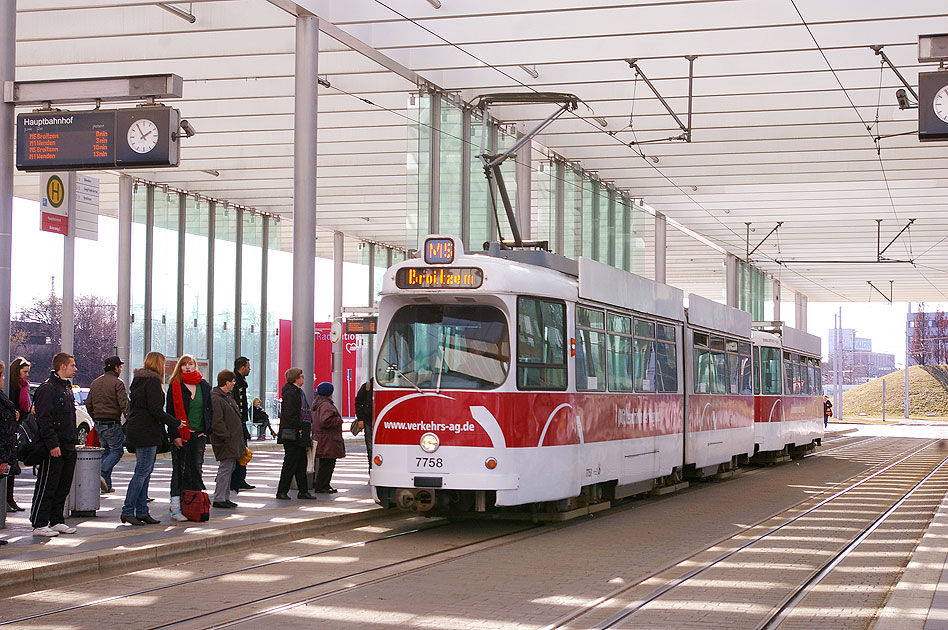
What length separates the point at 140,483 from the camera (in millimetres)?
12320

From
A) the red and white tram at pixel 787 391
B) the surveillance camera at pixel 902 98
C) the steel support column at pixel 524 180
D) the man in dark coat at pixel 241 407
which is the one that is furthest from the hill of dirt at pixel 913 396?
the man in dark coat at pixel 241 407

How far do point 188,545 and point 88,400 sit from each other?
12.3ft

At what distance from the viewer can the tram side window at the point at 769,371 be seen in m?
26.3

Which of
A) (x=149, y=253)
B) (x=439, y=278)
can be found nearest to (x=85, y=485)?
(x=439, y=278)

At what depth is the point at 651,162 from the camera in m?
31.6

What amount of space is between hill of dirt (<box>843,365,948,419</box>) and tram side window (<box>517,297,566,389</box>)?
78.3 m

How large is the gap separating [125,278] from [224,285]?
6.24 metres

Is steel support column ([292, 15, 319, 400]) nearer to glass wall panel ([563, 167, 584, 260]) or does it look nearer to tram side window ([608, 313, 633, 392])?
tram side window ([608, 313, 633, 392])

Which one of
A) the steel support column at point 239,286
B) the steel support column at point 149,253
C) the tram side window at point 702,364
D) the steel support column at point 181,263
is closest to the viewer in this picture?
the tram side window at point 702,364

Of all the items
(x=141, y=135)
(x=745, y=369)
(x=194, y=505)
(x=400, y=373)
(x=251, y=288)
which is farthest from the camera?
(x=251, y=288)

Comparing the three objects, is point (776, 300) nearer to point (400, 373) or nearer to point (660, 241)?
point (660, 241)

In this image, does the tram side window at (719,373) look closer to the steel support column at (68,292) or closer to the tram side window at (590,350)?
the tram side window at (590,350)

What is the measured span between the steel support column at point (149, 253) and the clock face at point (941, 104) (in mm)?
28456

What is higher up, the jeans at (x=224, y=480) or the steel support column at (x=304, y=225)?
the steel support column at (x=304, y=225)
